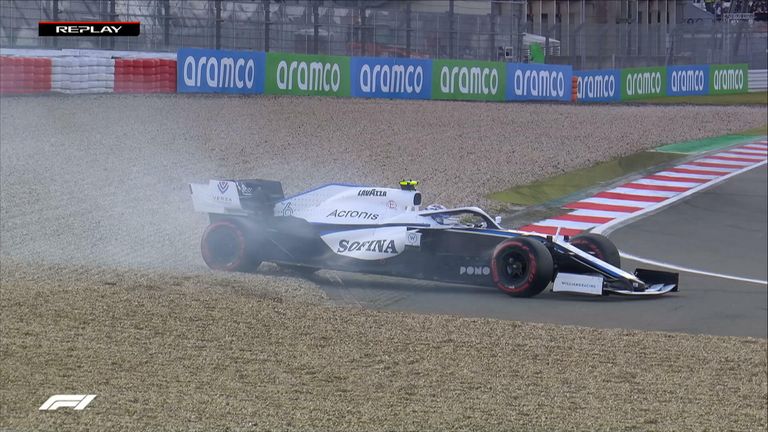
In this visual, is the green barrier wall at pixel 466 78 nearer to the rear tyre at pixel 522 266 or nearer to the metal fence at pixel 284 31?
the metal fence at pixel 284 31

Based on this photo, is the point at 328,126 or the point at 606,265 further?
the point at 328,126

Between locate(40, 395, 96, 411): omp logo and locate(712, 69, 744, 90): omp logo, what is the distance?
38436mm

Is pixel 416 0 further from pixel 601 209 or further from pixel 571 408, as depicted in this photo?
pixel 571 408

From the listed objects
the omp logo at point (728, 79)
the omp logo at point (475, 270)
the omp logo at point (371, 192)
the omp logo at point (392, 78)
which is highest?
the omp logo at point (728, 79)

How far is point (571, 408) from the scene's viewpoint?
7.46 meters

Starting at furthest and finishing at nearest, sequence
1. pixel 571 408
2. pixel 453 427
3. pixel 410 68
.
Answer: pixel 410 68 → pixel 571 408 → pixel 453 427

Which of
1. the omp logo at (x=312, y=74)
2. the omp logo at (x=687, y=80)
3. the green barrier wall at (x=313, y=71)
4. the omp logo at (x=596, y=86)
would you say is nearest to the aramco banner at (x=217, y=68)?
the green barrier wall at (x=313, y=71)

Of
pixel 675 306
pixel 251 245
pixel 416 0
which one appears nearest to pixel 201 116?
pixel 251 245

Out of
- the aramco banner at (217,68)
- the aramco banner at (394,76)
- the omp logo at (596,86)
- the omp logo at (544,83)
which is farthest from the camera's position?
the omp logo at (596,86)

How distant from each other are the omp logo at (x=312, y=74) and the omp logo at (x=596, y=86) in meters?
12.2

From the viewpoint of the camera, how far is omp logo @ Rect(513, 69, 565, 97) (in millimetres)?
36562

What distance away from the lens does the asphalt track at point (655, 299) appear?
9703 millimetres

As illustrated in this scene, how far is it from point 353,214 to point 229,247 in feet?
4.26

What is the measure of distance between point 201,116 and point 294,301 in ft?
9.90
